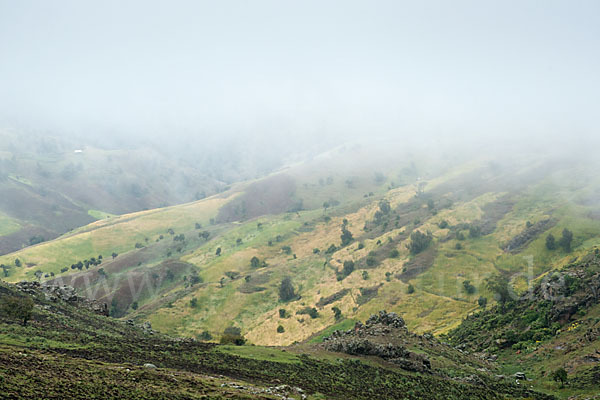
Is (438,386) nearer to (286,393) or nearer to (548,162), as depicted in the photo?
(286,393)

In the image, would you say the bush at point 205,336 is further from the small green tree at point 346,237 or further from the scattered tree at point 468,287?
the small green tree at point 346,237

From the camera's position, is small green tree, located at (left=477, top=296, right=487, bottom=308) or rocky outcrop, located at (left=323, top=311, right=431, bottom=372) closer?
rocky outcrop, located at (left=323, top=311, right=431, bottom=372)

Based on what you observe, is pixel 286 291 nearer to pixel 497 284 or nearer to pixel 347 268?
pixel 347 268

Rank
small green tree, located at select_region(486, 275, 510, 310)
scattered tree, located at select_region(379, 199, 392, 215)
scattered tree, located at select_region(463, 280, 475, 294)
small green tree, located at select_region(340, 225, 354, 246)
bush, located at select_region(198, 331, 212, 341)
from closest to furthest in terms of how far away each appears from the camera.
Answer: small green tree, located at select_region(486, 275, 510, 310), scattered tree, located at select_region(463, 280, 475, 294), bush, located at select_region(198, 331, 212, 341), small green tree, located at select_region(340, 225, 354, 246), scattered tree, located at select_region(379, 199, 392, 215)

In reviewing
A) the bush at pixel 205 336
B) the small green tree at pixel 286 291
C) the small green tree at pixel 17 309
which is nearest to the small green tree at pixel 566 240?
the small green tree at pixel 286 291

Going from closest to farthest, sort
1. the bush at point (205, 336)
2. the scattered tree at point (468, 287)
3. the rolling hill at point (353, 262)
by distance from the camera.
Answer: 1. the scattered tree at point (468, 287)
2. the bush at point (205, 336)
3. the rolling hill at point (353, 262)

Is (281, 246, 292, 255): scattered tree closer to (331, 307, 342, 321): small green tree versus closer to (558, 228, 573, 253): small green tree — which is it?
(331, 307, 342, 321): small green tree

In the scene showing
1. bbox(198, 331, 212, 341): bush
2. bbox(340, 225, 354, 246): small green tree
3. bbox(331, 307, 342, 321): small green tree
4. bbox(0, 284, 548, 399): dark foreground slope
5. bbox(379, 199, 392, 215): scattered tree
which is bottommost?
bbox(331, 307, 342, 321): small green tree

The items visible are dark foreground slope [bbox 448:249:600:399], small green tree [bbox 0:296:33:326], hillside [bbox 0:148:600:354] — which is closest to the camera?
small green tree [bbox 0:296:33:326]

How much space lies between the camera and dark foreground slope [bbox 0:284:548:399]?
20.3 m

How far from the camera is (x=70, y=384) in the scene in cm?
1947

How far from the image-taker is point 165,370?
88.2 ft

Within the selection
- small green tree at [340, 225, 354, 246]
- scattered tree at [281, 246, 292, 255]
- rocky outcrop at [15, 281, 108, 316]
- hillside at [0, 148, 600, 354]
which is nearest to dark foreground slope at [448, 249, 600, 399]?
hillside at [0, 148, 600, 354]

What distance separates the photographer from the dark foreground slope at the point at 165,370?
20312 mm
